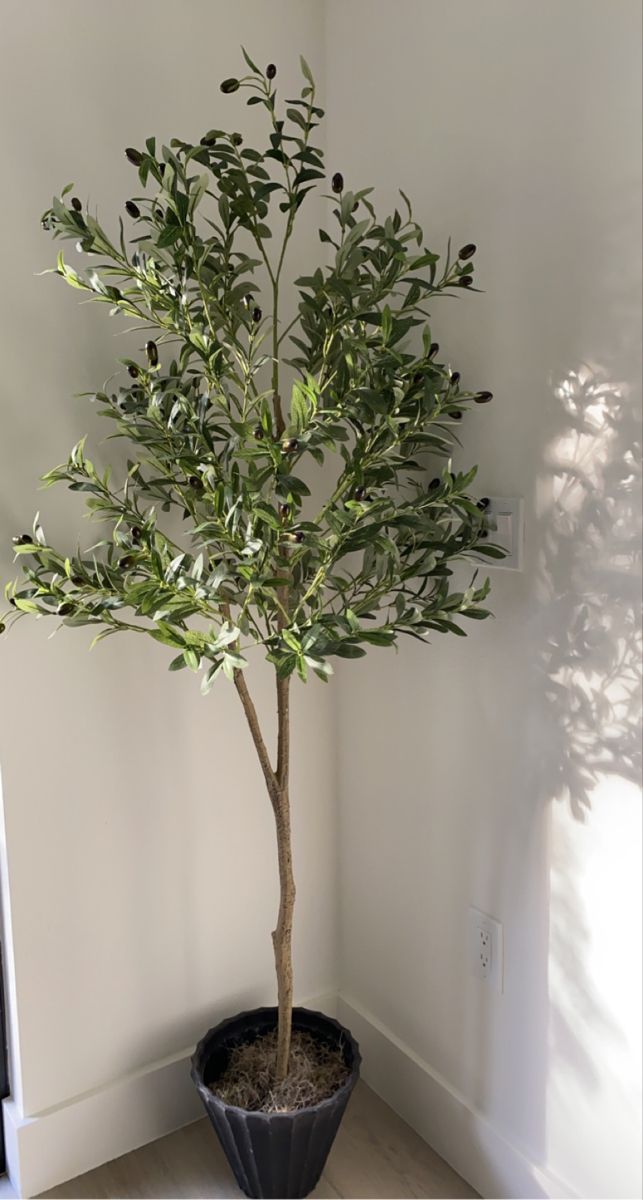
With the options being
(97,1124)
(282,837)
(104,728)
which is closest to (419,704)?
(282,837)

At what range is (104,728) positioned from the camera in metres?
1.60

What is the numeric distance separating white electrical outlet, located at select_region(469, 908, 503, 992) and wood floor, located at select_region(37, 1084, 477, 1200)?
0.36 m

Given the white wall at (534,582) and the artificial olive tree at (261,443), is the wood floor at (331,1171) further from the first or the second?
the artificial olive tree at (261,443)

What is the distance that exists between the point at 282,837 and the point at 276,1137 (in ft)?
1.46

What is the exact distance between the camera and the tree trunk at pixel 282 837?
A: 1.47m

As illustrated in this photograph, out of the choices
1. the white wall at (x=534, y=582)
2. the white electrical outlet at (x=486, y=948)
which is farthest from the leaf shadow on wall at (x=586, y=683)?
the white electrical outlet at (x=486, y=948)

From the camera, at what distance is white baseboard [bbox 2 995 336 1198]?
161 centimetres

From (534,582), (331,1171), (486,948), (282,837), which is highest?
(534,582)

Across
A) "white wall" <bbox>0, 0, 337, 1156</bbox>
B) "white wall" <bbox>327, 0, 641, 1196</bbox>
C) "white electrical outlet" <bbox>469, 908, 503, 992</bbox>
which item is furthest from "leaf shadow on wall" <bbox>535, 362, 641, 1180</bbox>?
"white wall" <bbox>0, 0, 337, 1156</bbox>

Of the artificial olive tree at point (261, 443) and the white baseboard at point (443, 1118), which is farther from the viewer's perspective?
the white baseboard at point (443, 1118)

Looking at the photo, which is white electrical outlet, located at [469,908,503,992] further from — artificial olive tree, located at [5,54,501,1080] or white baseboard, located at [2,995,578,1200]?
artificial olive tree, located at [5,54,501,1080]

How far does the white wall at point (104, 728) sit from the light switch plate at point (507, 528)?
543 mm

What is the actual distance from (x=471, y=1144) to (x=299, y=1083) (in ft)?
0.99

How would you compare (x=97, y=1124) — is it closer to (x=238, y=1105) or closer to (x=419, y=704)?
(x=238, y=1105)
